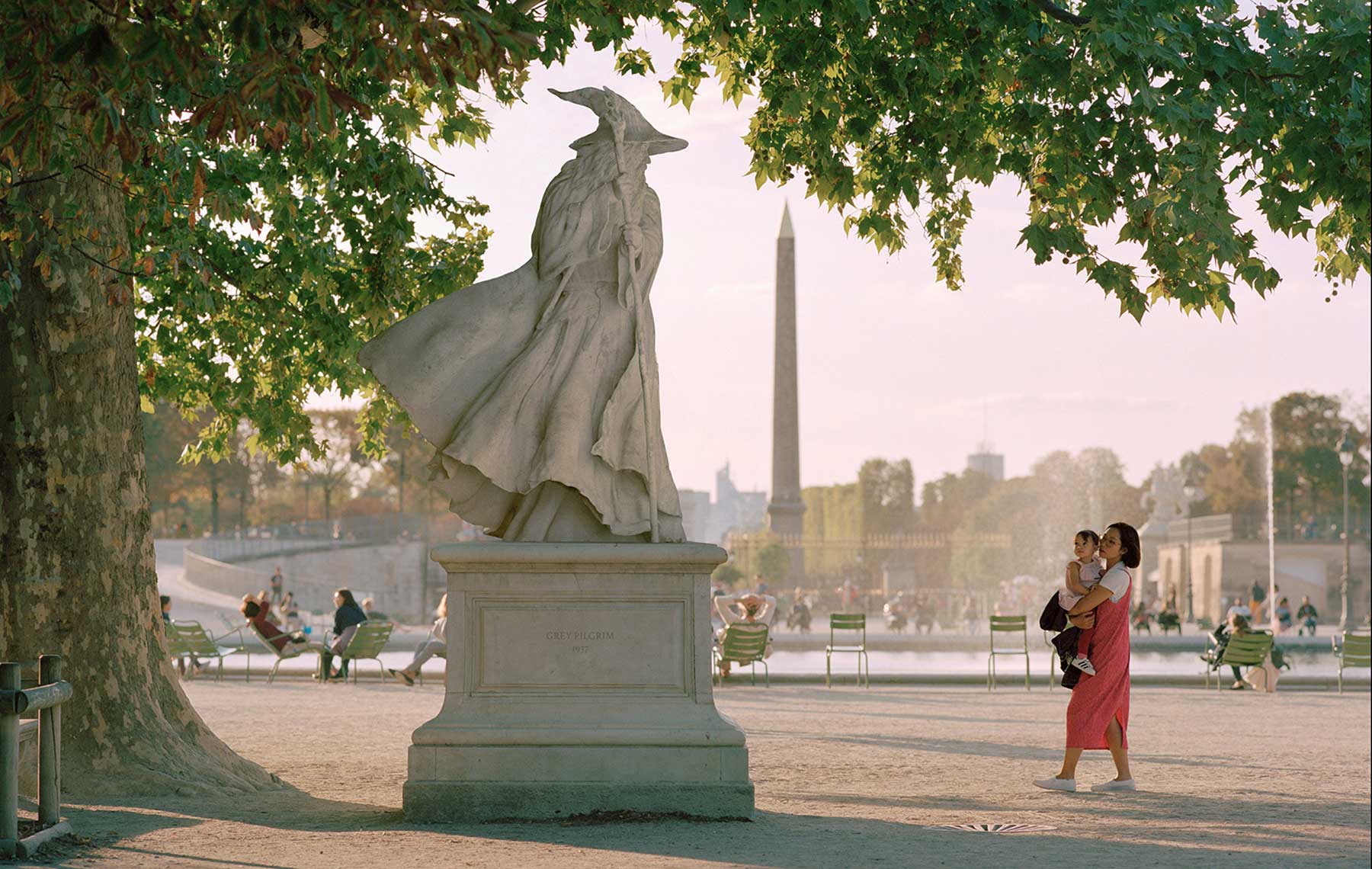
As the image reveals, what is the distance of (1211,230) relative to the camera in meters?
9.81

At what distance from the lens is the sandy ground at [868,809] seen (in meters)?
7.44

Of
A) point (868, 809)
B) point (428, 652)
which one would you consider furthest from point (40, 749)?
point (428, 652)

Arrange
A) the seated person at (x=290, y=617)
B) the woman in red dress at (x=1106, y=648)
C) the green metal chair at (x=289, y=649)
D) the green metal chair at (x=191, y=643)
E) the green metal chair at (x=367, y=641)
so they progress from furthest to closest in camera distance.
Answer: the seated person at (x=290, y=617)
the green metal chair at (x=289, y=649)
the green metal chair at (x=191, y=643)
the green metal chair at (x=367, y=641)
the woman in red dress at (x=1106, y=648)

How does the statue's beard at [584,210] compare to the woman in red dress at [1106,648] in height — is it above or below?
above

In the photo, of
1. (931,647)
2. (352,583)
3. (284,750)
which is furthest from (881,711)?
(352,583)

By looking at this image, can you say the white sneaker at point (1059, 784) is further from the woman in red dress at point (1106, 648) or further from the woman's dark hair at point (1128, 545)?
the woman's dark hair at point (1128, 545)

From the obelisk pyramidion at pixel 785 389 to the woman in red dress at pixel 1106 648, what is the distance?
120 ft

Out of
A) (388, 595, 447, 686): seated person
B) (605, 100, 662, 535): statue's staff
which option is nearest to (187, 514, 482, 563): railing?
(388, 595, 447, 686): seated person

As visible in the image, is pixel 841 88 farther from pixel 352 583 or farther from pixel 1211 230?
pixel 352 583

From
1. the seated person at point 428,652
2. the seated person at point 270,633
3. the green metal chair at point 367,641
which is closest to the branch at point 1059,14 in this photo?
the seated person at point 428,652

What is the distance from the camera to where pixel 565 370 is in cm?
898

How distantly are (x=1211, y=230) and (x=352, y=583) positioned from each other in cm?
6151

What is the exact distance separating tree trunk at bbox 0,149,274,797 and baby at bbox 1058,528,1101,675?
4814 mm

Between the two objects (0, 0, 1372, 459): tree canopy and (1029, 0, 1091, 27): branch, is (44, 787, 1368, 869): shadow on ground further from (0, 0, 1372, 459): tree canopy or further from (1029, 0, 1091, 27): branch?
(1029, 0, 1091, 27): branch
